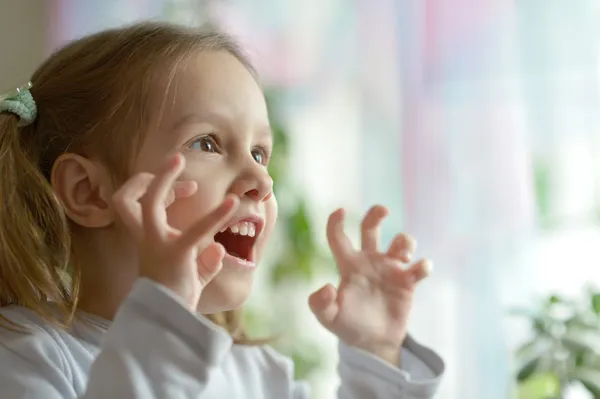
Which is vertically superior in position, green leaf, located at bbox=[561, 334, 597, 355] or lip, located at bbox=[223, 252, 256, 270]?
lip, located at bbox=[223, 252, 256, 270]

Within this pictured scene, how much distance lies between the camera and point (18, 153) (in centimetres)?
95

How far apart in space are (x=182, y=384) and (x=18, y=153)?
1.46 ft

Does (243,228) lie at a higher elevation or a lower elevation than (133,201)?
lower

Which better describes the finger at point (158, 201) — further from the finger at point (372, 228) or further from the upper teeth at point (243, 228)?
the finger at point (372, 228)

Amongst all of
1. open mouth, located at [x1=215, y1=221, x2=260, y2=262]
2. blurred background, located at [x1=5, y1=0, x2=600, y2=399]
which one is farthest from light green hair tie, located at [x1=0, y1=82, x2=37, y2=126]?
blurred background, located at [x1=5, y1=0, x2=600, y2=399]

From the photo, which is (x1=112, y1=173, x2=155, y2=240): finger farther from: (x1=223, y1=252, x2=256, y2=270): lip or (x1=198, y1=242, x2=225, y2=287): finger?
(x1=223, y1=252, x2=256, y2=270): lip

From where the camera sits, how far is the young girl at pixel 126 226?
0.86 meters

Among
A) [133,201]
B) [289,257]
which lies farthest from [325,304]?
[289,257]

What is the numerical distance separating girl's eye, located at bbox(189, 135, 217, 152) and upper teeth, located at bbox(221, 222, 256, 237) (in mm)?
91

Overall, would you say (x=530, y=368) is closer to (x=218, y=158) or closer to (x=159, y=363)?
(x=218, y=158)

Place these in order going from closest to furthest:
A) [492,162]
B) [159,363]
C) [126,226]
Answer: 1. [159,363]
2. [126,226]
3. [492,162]

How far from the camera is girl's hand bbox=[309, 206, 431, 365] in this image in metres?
0.88

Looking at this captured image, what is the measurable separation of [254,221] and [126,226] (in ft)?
0.48

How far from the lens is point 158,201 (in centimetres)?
66
